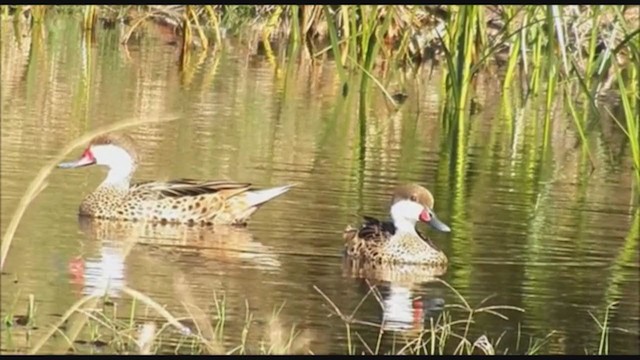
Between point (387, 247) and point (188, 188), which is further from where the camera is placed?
point (188, 188)

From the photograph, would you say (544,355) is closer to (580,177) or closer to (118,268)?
(118,268)

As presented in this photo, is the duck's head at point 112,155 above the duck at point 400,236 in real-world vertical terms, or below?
above

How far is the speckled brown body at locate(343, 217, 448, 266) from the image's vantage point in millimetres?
10789

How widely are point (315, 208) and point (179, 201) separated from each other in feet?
2.91

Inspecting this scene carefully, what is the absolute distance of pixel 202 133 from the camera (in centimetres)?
1589

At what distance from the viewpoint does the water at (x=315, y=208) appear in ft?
29.1

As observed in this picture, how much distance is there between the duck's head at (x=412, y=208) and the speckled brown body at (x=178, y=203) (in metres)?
1.14

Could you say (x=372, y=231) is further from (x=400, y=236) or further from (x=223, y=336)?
(x=223, y=336)

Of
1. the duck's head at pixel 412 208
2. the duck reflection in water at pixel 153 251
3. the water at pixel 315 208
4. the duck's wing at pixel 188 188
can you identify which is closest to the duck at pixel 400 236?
the duck's head at pixel 412 208

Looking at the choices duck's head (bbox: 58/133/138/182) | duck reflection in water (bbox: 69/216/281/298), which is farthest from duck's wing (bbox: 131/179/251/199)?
duck's head (bbox: 58/133/138/182)

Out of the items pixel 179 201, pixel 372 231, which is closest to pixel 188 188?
pixel 179 201

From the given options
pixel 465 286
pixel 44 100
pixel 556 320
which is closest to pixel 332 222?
pixel 465 286

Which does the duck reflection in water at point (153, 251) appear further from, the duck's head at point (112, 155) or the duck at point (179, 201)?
the duck's head at point (112, 155)

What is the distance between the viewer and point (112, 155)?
12.8 meters
